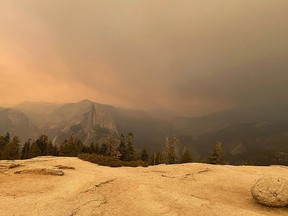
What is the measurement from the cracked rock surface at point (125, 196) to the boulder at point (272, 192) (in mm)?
500

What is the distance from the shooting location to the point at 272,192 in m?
19.7

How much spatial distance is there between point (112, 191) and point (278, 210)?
12.4m

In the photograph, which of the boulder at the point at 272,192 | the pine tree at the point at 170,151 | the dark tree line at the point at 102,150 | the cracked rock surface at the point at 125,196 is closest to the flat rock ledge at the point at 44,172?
the cracked rock surface at the point at 125,196

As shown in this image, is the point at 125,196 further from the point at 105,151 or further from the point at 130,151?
the point at 105,151

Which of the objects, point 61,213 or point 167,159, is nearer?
point 61,213

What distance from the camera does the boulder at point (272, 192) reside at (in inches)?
763

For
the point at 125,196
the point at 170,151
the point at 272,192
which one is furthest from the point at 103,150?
the point at 272,192

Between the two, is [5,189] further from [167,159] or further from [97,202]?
[167,159]

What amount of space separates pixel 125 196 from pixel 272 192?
1080cm

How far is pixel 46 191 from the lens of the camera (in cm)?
2119

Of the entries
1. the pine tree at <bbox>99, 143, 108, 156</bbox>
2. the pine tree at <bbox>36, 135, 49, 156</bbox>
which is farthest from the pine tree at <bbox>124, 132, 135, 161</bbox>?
the pine tree at <bbox>36, 135, 49, 156</bbox>

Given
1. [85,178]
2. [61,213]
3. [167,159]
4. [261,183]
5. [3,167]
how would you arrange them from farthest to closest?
[167,159] < [3,167] < [85,178] < [261,183] < [61,213]

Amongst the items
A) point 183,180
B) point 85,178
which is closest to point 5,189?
point 85,178

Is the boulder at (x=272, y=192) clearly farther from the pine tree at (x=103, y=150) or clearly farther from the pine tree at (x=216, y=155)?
the pine tree at (x=103, y=150)
